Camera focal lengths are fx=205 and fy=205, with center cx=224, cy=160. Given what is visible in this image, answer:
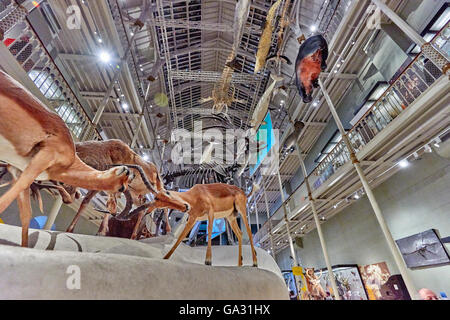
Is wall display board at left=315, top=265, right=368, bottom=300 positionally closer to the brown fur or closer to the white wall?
the white wall

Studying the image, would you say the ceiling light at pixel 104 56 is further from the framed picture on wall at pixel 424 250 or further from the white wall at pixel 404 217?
the framed picture on wall at pixel 424 250

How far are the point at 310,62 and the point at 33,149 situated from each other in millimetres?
5819

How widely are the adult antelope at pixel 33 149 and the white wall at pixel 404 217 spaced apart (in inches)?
314

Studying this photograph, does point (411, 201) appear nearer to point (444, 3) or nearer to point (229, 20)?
point (444, 3)

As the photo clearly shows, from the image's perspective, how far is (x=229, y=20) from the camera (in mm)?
10859

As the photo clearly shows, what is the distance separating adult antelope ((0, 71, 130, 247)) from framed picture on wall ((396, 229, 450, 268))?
803 centimetres

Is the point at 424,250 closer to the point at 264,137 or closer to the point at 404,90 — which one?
the point at 404,90

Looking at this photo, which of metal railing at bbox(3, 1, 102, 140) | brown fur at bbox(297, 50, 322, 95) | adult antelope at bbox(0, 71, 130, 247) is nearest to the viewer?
adult antelope at bbox(0, 71, 130, 247)

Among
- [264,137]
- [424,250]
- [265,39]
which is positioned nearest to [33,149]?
[264,137]

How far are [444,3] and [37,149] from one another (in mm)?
8543

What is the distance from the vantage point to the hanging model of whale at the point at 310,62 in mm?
5082

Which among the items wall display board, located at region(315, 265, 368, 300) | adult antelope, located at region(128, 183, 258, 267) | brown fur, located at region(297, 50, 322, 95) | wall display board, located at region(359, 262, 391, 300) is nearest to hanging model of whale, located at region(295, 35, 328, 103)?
brown fur, located at region(297, 50, 322, 95)

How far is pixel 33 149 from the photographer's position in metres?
1.10

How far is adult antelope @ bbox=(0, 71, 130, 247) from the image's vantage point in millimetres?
1010
